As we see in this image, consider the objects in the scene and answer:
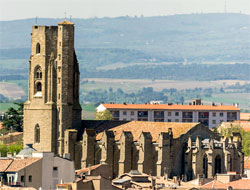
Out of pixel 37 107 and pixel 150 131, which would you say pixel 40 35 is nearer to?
pixel 37 107

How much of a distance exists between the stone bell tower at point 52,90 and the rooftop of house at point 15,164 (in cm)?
4058

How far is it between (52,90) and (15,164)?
140 feet

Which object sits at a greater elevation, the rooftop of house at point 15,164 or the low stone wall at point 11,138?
the low stone wall at point 11,138

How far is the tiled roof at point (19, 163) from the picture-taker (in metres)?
69.1

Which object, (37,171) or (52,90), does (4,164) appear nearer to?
(37,171)

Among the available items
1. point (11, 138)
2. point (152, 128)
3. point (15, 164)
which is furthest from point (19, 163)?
point (11, 138)

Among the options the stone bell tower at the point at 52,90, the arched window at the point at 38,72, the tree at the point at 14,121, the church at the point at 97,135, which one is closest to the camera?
the church at the point at 97,135

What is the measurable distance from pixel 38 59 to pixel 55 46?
6.60 ft

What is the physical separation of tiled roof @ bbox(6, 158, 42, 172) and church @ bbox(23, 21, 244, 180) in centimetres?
3231

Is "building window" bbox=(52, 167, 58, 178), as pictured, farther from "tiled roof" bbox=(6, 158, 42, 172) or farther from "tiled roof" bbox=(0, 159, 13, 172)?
"tiled roof" bbox=(0, 159, 13, 172)

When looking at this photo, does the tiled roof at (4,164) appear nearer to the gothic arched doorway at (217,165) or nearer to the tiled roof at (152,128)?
the tiled roof at (152,128)

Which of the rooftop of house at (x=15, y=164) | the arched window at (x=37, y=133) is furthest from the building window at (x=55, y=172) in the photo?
the arched window at (x=37, y=133)

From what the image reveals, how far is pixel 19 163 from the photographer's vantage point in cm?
7006

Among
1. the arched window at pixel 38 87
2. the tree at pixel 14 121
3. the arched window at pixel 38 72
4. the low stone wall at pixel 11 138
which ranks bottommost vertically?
the low stone wall at pixel 11 138
